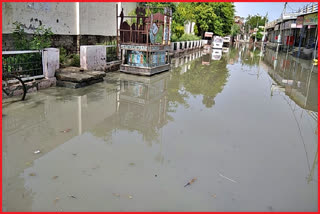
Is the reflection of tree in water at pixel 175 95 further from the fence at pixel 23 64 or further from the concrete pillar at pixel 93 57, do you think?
the fence at pixel 23 64

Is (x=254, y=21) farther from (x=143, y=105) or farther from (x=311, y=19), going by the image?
(x=143, y=105)

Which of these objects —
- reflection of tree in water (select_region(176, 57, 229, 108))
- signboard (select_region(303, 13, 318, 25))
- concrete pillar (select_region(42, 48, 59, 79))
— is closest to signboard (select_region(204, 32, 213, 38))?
signboard (select_region(303, 13, 318, 25))

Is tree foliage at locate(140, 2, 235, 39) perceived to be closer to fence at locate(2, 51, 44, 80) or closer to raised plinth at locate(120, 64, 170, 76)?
raised plinth at locate(120, 64, 170, 76)

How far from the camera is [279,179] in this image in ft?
12.5

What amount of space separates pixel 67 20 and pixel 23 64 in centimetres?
530

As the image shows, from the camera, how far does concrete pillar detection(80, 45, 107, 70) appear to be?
1005 cm

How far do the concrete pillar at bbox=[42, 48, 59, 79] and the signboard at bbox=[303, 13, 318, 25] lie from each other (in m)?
21.5

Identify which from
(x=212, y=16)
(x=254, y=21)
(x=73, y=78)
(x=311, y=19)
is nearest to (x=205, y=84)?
(x=73, y=78)

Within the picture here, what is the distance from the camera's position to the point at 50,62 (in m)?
8.45

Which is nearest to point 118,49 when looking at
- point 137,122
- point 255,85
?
point 255,85

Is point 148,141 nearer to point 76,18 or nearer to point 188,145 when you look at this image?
point 188,145

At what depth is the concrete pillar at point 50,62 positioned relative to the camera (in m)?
8.27

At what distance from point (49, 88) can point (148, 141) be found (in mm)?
4899

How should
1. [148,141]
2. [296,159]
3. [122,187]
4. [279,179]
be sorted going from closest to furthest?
1. [122,187]
2. [279,179]
3. [296,159]
4. [148,141]
